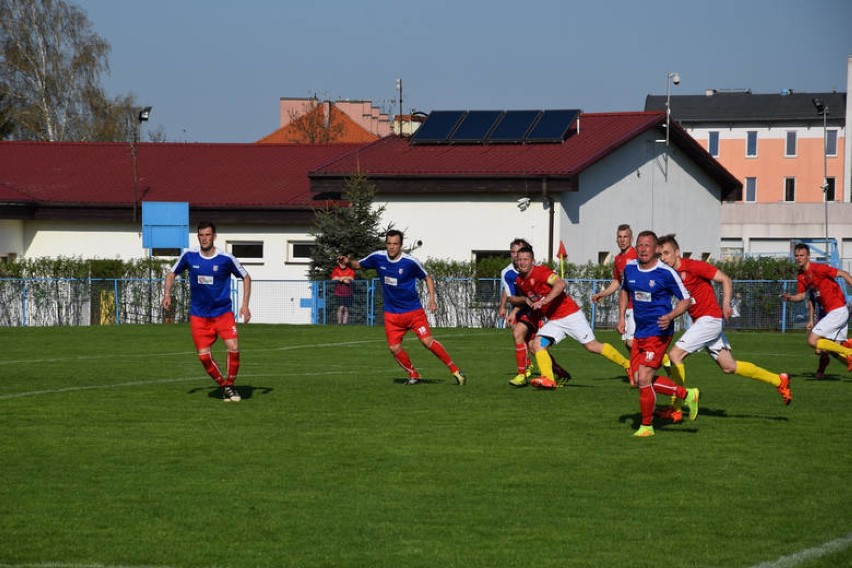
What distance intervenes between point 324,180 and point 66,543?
35836 millimetres

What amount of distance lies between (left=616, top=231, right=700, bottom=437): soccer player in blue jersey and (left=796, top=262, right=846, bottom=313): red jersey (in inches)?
322

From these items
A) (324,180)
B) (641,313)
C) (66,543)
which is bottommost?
(66,543)

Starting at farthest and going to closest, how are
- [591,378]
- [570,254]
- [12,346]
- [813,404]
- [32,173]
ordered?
1. [32,173]
2. [570,254]
3. [12,346]
4. [591,378]
5. [813,404]

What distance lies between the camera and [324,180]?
1716 inches

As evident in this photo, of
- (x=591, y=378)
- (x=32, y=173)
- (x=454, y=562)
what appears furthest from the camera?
(x=32, y=173)

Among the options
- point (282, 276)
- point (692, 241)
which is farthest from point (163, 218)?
point (692, 241)

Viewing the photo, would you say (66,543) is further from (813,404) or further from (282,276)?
(282,276)

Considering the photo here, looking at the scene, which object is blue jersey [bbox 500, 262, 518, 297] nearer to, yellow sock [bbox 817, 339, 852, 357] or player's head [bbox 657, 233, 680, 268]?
player's head [bbox 657, 233, 680, 268]

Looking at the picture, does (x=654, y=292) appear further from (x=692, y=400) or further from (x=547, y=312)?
(x=547, y=312)

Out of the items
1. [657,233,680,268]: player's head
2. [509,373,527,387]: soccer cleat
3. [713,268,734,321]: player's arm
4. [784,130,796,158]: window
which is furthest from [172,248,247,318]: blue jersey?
[784,130,796,158]: window

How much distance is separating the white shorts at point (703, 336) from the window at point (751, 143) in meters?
89.7

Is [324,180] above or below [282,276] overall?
above

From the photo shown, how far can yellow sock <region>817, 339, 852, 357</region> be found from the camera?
1975 centimetres

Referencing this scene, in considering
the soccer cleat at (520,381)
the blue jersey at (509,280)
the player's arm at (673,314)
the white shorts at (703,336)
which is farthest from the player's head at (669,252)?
the blue jersey at (509,280)
